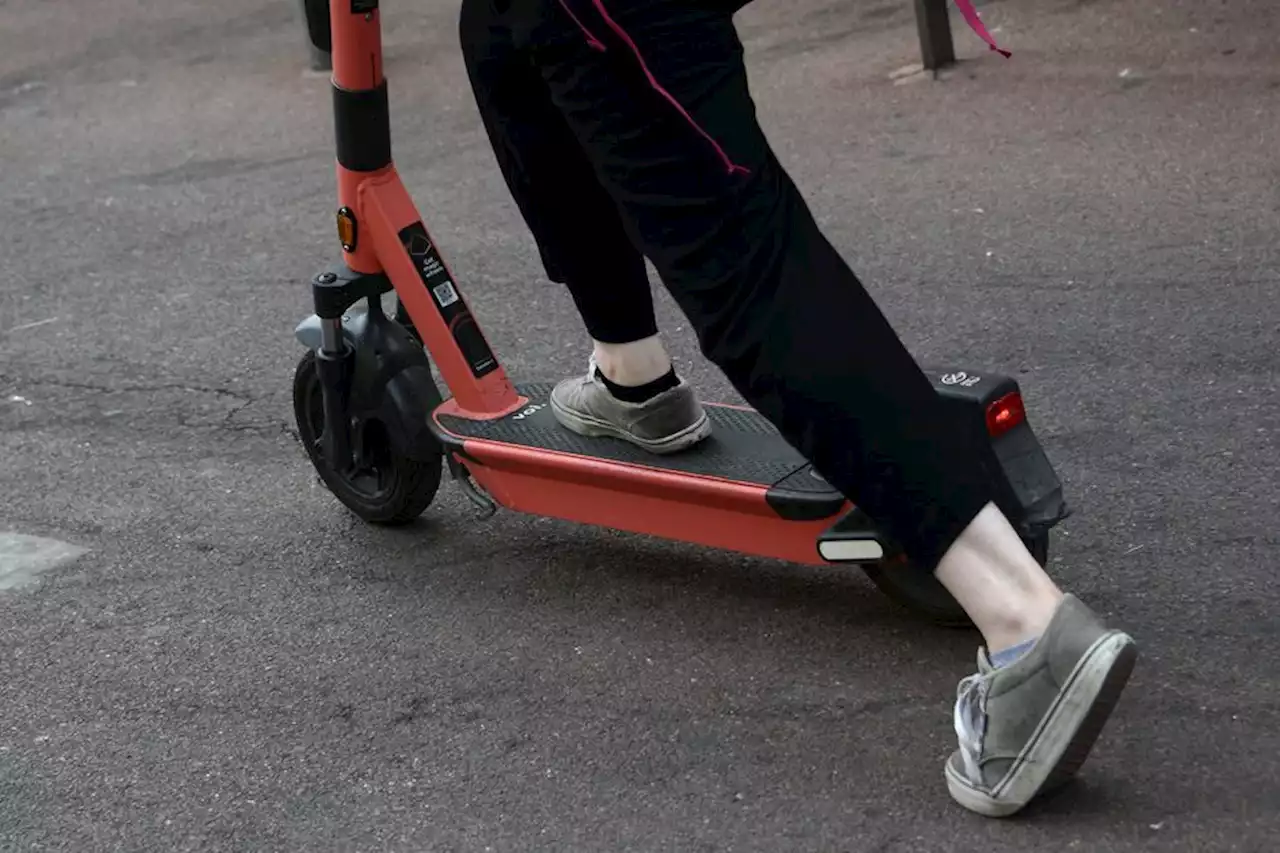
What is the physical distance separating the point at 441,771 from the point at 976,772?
858mm

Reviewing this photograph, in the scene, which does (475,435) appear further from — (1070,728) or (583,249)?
(1070,728)

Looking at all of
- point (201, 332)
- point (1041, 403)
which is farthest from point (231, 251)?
point (1041, 403)

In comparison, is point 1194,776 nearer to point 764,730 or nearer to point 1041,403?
point 764,730

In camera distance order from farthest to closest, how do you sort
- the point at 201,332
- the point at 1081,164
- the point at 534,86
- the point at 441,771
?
the point at 1081,164, the point at 201,332, the point at 534,86, the point at 441,771

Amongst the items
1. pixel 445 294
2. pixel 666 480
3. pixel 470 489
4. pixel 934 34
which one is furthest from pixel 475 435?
→ pixel 934 34

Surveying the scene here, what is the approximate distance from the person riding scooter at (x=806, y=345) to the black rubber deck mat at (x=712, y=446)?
0.49 metres

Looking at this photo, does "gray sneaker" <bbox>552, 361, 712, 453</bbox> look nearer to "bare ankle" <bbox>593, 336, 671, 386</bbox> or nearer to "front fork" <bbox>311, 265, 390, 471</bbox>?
"bare ankle" <bbox>593, 336, 671, 386</bbox>

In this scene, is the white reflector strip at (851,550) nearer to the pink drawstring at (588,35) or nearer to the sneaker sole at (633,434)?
the sneaker sole at (633,434)

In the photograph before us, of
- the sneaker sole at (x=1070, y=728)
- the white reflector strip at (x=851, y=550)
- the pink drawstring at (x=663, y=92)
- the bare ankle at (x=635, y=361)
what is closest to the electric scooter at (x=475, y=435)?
the white reflector strip at (x=851, y=550)

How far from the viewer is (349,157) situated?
358 centimetres

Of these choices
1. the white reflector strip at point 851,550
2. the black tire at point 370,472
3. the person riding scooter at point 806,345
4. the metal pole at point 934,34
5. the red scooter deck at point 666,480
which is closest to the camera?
the person riding scooter at point 806,345

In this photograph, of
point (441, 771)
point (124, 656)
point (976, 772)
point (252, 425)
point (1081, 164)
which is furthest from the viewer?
point (1081, 164)

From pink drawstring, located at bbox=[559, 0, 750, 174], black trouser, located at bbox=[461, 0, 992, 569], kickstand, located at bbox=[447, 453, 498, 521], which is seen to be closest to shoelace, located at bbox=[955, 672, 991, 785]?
black trouser, located at bbox=[461, 0, 992, 569]

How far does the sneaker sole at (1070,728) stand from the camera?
7.96 feet
